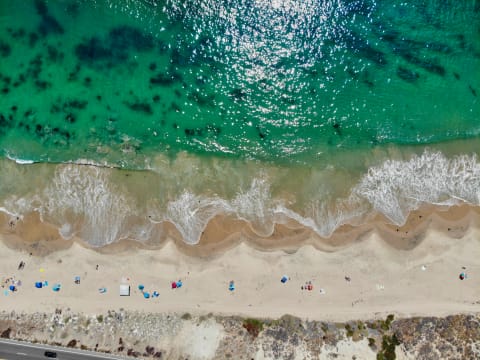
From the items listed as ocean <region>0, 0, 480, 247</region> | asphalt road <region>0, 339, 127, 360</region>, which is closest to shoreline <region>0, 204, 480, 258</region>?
ocean <region>0, 0, 480, 247</region>

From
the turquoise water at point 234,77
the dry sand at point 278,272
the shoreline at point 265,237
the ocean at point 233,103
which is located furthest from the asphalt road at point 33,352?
the turquoise water at point 234,77

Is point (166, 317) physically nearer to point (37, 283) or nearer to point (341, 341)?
point (37, 283)

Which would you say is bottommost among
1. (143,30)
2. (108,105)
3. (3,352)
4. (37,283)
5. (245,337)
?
(3,352)

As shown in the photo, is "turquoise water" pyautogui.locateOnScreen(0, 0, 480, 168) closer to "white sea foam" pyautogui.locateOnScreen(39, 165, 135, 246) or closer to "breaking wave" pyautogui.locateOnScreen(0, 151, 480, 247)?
"white sea foam" pyautogui.locateOnScreen(39, 165, 135, 246)

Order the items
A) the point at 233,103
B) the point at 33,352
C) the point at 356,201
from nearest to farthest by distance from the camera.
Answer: the point at 33,352
the point at 356,201
the point at 233,103

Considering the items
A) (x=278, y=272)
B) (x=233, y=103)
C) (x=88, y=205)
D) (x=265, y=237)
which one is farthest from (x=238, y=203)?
(x=88, y=205)

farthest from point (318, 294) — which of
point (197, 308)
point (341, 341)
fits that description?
point (197, 308)

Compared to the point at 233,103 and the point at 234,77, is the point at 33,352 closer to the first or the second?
the point at 233,103
